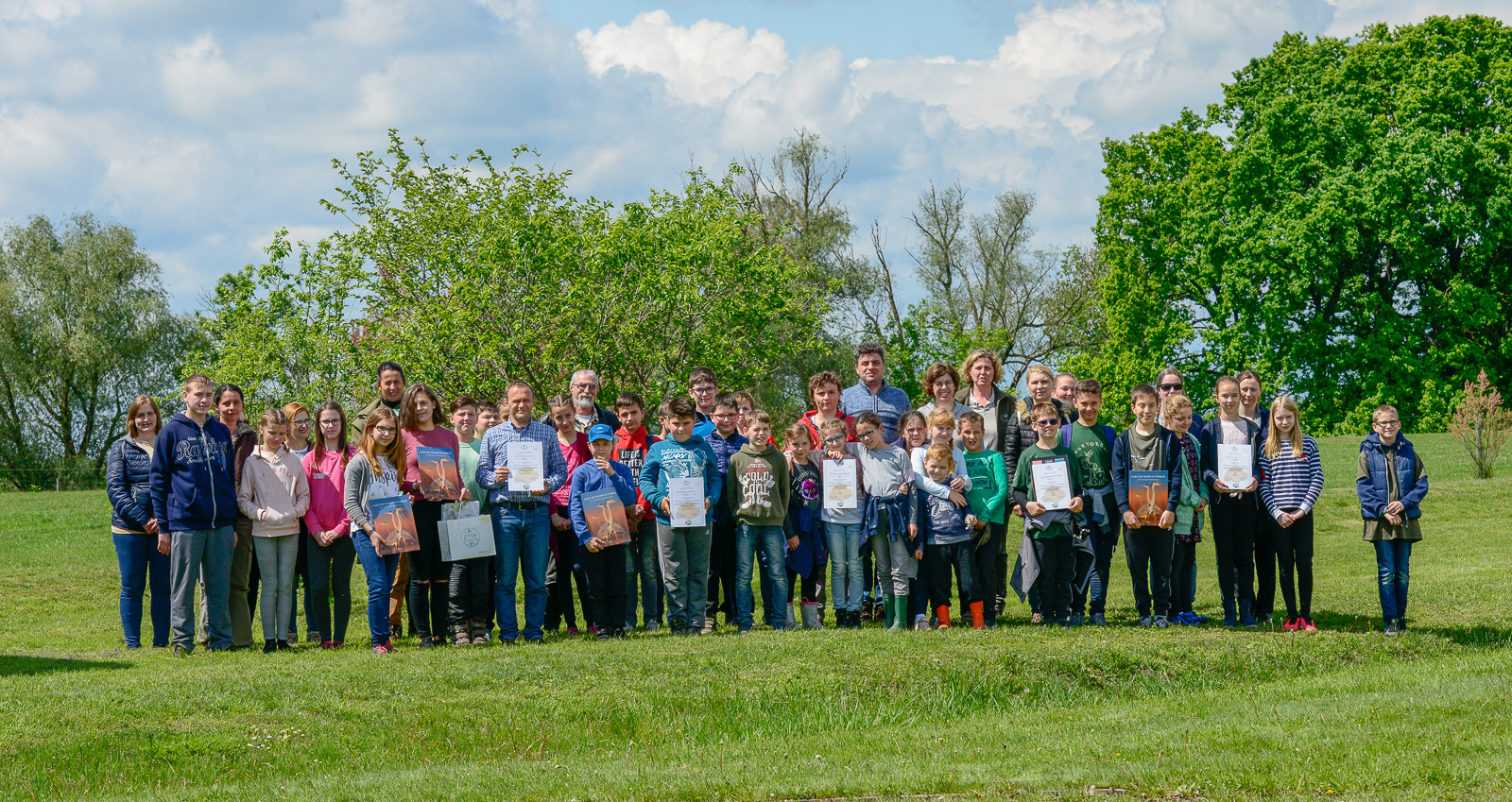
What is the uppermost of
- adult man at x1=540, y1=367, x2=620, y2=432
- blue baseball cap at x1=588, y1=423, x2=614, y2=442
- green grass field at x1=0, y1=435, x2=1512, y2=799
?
adult man at x1=540, y1=367, x2=620, y2=432

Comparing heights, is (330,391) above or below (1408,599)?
above

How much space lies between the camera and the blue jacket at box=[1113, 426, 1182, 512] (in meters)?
10.5

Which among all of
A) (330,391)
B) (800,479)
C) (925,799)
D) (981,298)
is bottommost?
(925,799)

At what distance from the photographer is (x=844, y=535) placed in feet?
34.9

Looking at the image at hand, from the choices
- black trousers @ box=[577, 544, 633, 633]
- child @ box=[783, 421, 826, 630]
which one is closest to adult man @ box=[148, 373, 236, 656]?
black trousers @ box=[577, 544, 633, 633]

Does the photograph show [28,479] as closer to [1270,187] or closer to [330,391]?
[330,391]

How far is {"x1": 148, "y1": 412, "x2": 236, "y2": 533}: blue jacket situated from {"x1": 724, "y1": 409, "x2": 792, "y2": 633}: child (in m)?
4.08

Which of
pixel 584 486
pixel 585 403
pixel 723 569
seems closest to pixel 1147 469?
pixel 723 569

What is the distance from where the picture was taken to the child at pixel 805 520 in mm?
10836

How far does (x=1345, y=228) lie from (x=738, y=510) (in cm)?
2612

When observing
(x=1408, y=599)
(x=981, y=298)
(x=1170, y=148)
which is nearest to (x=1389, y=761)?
(x=1408, y=599)

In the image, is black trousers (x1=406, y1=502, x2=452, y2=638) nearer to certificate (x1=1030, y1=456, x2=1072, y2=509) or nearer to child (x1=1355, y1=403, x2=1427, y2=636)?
certificate (x1=1030, y1=456, x2=1072, y2=509)

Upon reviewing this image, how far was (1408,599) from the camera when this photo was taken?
12.4m

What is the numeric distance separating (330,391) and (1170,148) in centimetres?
2469
